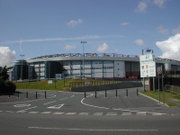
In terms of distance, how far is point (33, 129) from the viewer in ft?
30.6

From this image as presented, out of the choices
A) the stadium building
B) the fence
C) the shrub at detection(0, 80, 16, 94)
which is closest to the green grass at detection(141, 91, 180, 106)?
the fence

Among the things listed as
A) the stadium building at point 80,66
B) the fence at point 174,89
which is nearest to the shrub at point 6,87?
the fence at point 174,89

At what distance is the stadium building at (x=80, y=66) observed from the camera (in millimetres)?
105625

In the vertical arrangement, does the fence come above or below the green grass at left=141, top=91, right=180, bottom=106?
above

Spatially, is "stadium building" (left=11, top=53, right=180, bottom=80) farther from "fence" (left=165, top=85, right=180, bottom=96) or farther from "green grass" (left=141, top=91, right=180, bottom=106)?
"green grass" (left=141, top=91, right=180, bottom=106)

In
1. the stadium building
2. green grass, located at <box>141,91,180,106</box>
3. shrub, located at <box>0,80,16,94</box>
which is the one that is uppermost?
the stadium building

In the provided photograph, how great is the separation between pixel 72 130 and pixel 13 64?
116 metres

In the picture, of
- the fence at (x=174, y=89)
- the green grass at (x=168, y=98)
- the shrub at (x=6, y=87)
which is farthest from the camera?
the shrub at (x=6, y=87)

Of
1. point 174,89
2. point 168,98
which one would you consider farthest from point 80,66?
point 168,98

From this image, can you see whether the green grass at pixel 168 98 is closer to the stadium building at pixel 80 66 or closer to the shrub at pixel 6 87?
the shrub at pixel 6 87

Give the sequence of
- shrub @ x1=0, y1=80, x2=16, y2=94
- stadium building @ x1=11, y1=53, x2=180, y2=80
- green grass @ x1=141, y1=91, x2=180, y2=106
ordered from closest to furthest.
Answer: green grass @ x1=141, y1=91, x2=180, y2=106 < shrub @ x1=0, y1=80, x2=16, y2=94 < stadium building @ x1=11, y1=53, x2=180, y2=80

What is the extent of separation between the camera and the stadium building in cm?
10562

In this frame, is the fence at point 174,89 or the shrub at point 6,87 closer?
the fence at point 174,89

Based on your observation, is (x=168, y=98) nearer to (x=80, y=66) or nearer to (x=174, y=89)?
(x=174, y=89)
